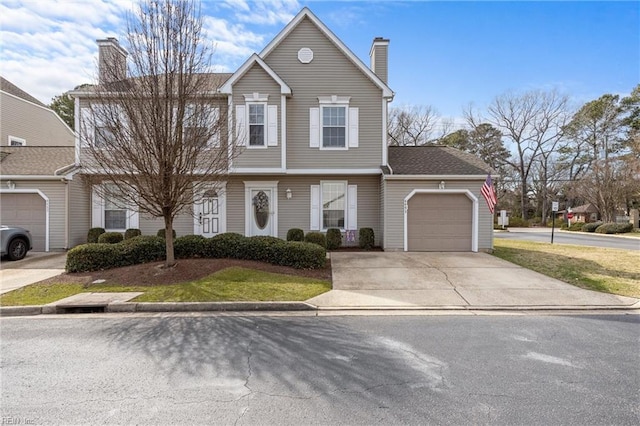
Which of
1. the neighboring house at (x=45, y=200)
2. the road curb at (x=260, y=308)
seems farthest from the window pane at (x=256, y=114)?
the road curb at (x=260, y=308)

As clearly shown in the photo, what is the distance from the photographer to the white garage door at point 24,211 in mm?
13305

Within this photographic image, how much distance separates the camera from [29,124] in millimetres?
20906

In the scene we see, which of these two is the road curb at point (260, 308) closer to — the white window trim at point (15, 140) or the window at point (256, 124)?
the window at point (256, 124)

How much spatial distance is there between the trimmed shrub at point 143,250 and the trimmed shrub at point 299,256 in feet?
11.1

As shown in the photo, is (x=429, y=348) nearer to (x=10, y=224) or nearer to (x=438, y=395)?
(x=438, y=395)

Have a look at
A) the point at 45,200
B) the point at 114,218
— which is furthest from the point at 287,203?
the point at 45,200

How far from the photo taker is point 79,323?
585 centimetres

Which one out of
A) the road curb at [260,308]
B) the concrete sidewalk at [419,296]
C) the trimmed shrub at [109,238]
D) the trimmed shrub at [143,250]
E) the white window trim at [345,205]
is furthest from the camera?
the white window trim at [345,205]

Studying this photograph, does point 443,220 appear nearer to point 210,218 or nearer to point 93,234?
point 210,218

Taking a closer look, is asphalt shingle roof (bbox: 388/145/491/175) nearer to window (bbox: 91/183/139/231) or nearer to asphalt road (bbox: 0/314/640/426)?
asphalt road (bbox: 0/314/640/426)

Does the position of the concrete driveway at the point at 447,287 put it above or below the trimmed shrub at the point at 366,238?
below

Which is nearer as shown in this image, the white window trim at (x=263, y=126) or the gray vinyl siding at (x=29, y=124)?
the white window trim at (x=263, y=126)

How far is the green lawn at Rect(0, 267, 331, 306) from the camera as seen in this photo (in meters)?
7.01

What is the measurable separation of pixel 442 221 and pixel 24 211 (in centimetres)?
1645
